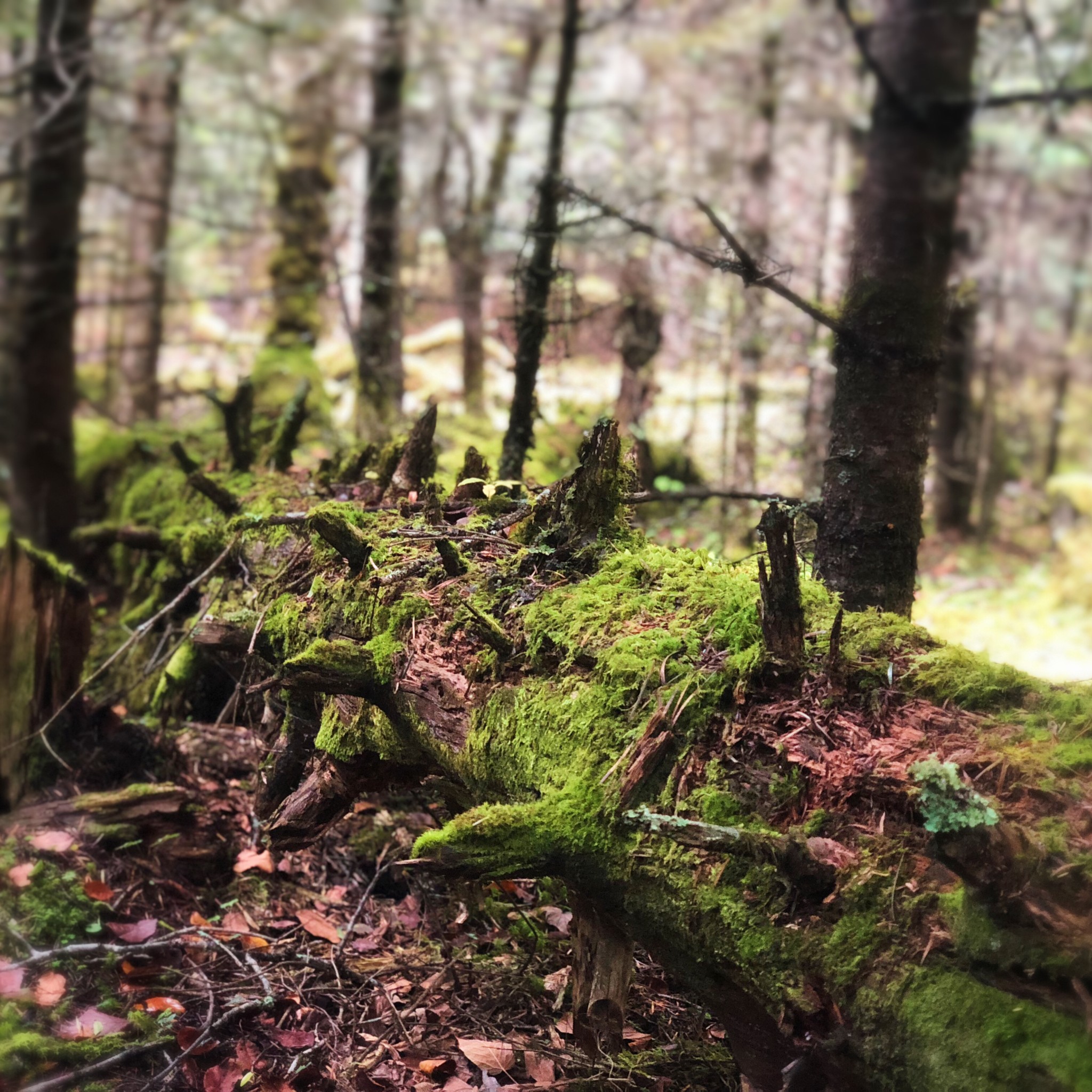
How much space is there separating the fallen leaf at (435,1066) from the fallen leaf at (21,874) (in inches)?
71.2

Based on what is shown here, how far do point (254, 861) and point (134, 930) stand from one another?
0.63 metres

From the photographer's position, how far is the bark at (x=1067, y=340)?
10.6 meters

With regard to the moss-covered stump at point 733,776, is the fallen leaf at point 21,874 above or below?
below

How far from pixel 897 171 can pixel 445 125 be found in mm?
11398

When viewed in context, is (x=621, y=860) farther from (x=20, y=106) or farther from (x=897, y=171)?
(x=20, y=106)

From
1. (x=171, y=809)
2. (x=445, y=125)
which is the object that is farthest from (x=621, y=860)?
(x=445, y=125)

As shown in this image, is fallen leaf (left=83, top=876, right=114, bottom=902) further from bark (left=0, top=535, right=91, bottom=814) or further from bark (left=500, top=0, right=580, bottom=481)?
bark (left=500, top=0, right=580, bottom=481)

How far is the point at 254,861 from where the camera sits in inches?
151

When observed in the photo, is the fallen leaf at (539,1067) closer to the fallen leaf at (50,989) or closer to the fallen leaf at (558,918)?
the fallen leaf at (558,918)

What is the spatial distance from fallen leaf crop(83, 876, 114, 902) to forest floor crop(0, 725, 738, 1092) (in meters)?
0.01

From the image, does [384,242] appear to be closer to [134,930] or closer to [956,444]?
[134,930]

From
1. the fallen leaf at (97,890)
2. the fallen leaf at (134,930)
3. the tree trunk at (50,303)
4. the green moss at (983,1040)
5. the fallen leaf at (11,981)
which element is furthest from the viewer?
the tree trunk at (50,303)

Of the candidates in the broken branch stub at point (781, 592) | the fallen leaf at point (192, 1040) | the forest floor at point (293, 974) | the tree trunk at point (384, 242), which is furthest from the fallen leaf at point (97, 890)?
the tree trunk at point (384, 242)

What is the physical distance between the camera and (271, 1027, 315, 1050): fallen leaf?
110 inches
